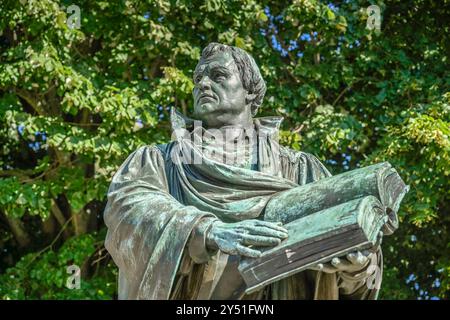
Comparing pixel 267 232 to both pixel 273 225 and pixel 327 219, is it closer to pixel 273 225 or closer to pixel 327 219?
pixel 273 225

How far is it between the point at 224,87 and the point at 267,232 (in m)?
1.36

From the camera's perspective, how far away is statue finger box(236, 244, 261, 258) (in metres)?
5.89

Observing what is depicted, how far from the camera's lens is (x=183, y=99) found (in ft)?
46.4

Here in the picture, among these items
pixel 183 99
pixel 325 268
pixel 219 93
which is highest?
pixel 183 99

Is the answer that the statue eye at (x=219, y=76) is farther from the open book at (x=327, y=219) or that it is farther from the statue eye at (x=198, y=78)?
the open book at (x=327, y=219)

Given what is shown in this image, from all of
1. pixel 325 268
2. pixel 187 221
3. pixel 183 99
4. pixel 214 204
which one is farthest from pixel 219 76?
pixel 183 99

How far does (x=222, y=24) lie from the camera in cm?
1445

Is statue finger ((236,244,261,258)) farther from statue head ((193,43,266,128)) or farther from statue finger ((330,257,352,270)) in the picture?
statue head ((193,43,266,128))

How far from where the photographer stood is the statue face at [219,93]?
7.05 m

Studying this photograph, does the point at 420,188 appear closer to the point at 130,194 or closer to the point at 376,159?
the point at 376,159

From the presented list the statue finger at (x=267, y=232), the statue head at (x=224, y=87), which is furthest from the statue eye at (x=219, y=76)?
the statue finger at (x=267, y=232)

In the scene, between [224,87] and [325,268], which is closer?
[325,268]

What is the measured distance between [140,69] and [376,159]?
3400mm

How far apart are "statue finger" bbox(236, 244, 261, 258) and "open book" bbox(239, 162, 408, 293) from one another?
0.9 inches
